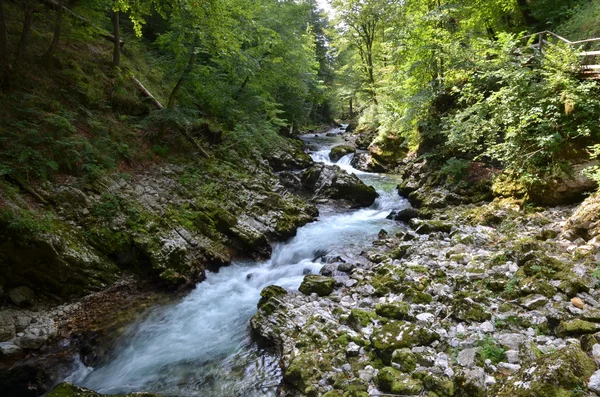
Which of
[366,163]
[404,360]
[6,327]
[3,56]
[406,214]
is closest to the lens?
[404,360]

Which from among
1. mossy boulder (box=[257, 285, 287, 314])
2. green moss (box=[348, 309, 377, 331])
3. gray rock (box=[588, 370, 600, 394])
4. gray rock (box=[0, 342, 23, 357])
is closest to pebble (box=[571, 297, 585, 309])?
gray rock (box=[588, 370, 600, 394])

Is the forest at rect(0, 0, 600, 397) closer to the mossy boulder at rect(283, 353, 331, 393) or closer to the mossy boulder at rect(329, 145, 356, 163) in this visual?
the mossy boulder at rect(283, 353, 331, 393)

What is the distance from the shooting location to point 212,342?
20.8ft

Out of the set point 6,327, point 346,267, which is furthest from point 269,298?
point 6,327

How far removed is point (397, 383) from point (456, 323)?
1564 millimetres

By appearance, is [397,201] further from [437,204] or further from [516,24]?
[516,24]

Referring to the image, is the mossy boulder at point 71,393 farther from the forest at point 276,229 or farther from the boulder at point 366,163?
the boulder at point 366,163

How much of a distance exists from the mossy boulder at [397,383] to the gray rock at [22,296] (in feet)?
21.1

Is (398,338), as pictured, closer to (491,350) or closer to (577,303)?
(491,350)

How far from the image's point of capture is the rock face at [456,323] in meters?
3.73

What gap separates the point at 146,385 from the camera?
529cm

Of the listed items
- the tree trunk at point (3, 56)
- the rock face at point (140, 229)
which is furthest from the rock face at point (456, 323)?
the tree trunk at point (3, 56)

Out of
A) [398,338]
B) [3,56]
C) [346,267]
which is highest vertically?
[3,56]

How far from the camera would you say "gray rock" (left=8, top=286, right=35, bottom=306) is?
5.87 meters
